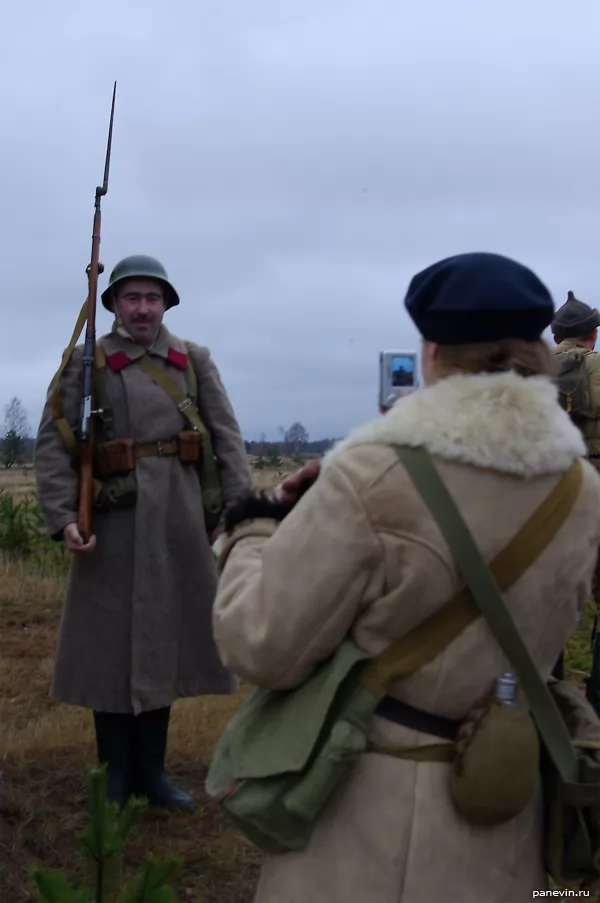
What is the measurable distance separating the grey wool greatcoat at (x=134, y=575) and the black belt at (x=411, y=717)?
2.29 m

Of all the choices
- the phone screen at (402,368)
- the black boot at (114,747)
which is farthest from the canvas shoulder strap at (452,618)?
the black boot at (114,747)

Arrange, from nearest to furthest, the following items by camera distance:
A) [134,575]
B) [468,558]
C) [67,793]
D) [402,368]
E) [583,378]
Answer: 1. [468,558]
2. [402,368]
3. [134,575]
4. [67,793]
5. [583,378]

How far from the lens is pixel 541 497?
5.79 ft

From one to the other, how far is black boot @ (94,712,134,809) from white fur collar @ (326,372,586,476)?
2.61m

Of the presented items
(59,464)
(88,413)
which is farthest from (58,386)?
(59,464)

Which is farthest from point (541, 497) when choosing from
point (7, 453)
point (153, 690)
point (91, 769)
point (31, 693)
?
point (7, 453)

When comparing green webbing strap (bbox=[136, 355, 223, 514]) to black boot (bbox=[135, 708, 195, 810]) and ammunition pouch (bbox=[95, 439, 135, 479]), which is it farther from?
black boot (bbox=[135, 708, 195, 810])

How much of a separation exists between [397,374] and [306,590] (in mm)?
459

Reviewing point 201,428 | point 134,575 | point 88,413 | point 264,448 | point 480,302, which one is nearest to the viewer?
point 480,302

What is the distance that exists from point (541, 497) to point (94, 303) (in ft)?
8.64

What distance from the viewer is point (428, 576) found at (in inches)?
66.4

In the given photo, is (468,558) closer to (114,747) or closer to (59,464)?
(59,464)

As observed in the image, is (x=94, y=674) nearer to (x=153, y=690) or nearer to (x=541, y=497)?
(x=153, y=690)

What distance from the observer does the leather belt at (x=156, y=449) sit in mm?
3986
